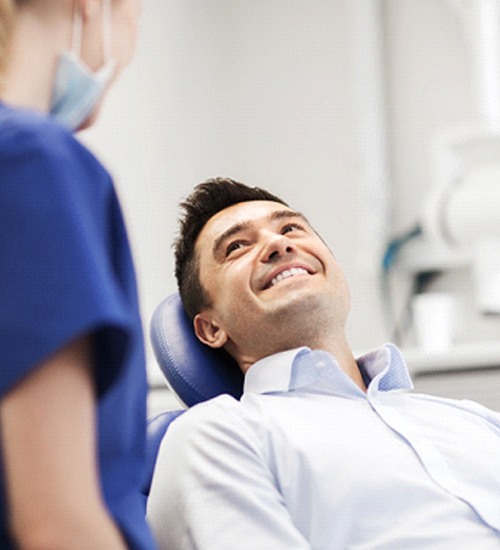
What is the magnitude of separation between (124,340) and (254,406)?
738 millimetres

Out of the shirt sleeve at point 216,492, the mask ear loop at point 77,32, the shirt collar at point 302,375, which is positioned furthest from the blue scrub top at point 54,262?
the shirt collar at point 302,375

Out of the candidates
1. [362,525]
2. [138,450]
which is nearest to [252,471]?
[362,525]

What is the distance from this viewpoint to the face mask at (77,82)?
858 mm

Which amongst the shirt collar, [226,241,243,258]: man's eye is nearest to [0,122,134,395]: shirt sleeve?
the shirt collar

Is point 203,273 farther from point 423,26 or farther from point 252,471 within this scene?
point 423,26

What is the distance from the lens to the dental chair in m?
1.61

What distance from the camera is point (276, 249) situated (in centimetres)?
166

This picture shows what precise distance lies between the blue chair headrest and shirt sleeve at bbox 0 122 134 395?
2.81 ft

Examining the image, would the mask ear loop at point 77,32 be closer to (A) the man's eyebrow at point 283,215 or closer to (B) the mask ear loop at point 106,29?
(B) the mask ear loop at point 106,29

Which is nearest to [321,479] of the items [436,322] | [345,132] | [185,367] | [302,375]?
[302,375]

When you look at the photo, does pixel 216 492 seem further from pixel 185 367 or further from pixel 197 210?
pixel 197 210

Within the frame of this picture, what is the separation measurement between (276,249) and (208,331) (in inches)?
7.6

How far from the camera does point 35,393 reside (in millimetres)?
712

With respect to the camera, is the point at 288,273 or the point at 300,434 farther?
the point at 288,273
